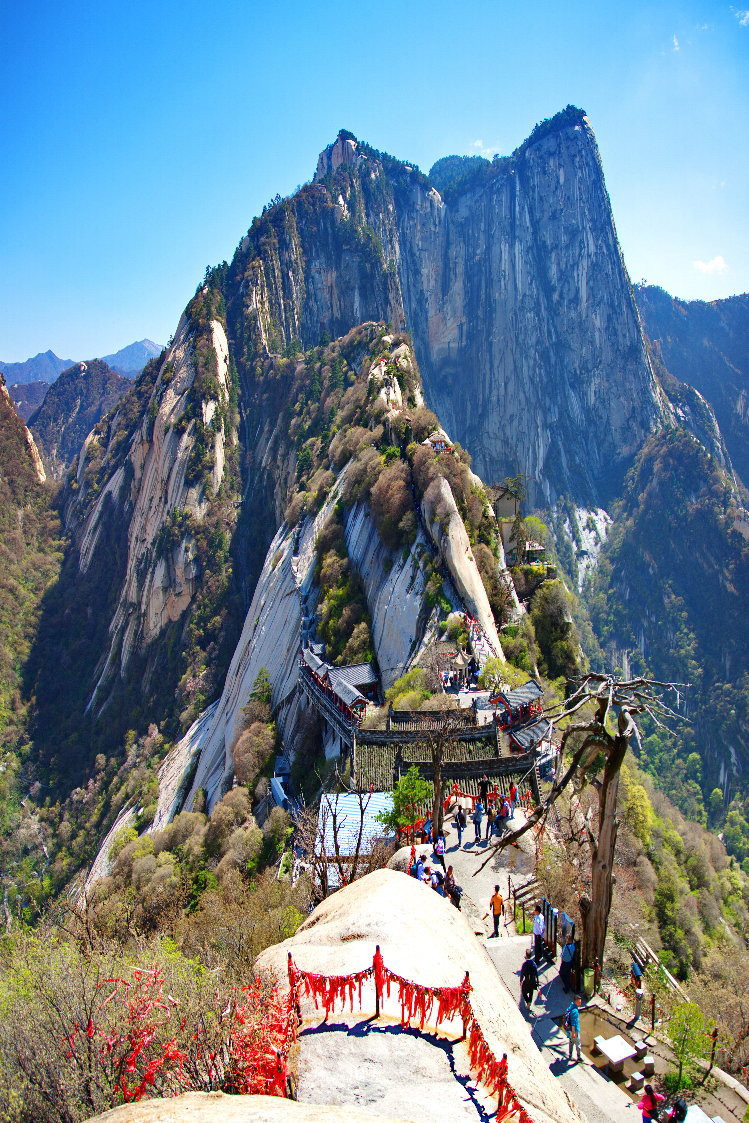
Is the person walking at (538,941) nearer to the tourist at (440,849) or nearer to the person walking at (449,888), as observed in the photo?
the person walking at (449,888)

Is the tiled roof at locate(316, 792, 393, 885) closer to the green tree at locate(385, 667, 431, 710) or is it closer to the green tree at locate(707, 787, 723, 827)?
the green tree at locate(385, 667, 431, 710)

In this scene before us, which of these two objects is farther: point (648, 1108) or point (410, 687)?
point (410, 687)

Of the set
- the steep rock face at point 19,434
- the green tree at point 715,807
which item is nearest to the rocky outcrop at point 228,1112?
the green tree at point 715,807

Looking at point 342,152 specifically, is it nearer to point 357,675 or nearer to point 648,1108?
point 357,675

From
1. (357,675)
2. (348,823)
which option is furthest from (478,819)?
(357,675)

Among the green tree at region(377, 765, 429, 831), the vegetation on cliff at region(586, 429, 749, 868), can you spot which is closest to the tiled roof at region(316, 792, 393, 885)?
the green tree at region(377, 765, 429, 831)

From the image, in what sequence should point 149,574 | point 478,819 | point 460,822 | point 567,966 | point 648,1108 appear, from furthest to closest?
point 149,574
point 460,822
point 478,819
point 567,966
point 648,1108

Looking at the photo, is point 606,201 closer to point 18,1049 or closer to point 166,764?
point 166,764
